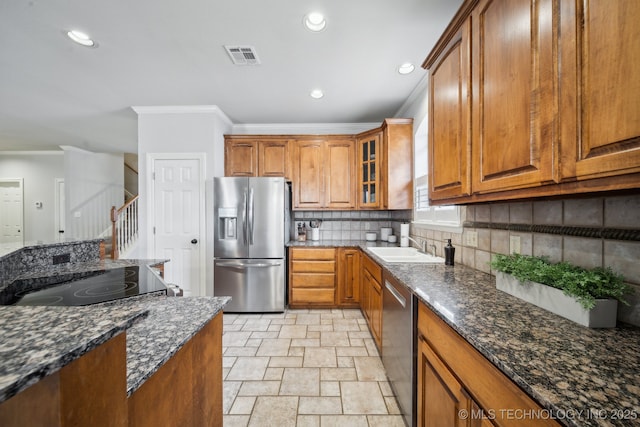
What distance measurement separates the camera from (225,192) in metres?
3.26

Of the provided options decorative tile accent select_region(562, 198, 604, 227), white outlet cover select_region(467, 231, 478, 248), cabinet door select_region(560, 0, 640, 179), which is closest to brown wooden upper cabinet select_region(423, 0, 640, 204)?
cabinet door select_region(560, 0, 640, 179)

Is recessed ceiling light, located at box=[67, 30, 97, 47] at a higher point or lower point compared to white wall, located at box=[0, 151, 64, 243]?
higher

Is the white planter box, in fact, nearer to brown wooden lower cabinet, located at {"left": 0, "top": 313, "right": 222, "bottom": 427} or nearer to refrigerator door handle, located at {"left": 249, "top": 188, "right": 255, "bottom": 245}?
brown wooden lower cabinet, located at {"left": 0, "top": 313, "right": 222, "bottom": 427}

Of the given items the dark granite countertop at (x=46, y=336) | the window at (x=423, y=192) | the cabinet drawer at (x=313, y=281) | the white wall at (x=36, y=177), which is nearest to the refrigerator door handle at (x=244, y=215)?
the cabinet drawer at (x=313, y=281)

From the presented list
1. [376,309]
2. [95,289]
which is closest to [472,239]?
[376,309]

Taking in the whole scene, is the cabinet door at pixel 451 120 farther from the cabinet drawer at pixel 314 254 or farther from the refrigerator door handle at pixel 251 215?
the refrigerator door handle at pixel 251 215

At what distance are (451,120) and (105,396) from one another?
1.76 meters

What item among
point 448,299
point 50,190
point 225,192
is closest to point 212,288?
point 225,192

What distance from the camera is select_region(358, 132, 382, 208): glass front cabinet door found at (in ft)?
11.0

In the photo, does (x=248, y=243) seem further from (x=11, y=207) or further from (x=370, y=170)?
(x=11, y=207)

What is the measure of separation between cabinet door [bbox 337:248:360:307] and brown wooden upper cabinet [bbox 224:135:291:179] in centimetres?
138

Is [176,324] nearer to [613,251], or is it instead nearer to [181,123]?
[613,251]

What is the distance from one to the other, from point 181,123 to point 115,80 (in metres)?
0.78

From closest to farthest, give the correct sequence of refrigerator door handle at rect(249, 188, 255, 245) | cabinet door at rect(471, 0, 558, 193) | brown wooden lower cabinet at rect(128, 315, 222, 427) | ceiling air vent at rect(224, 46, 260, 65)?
brown wooden lower cabinet at rect(128, 315, 222, 427), cabinet door at rect(471, 0, 558, 193), ceiling air vent at rect(224, 46, 260, 65), refrigerator door handle at rect(249, 188, 255, 245)
